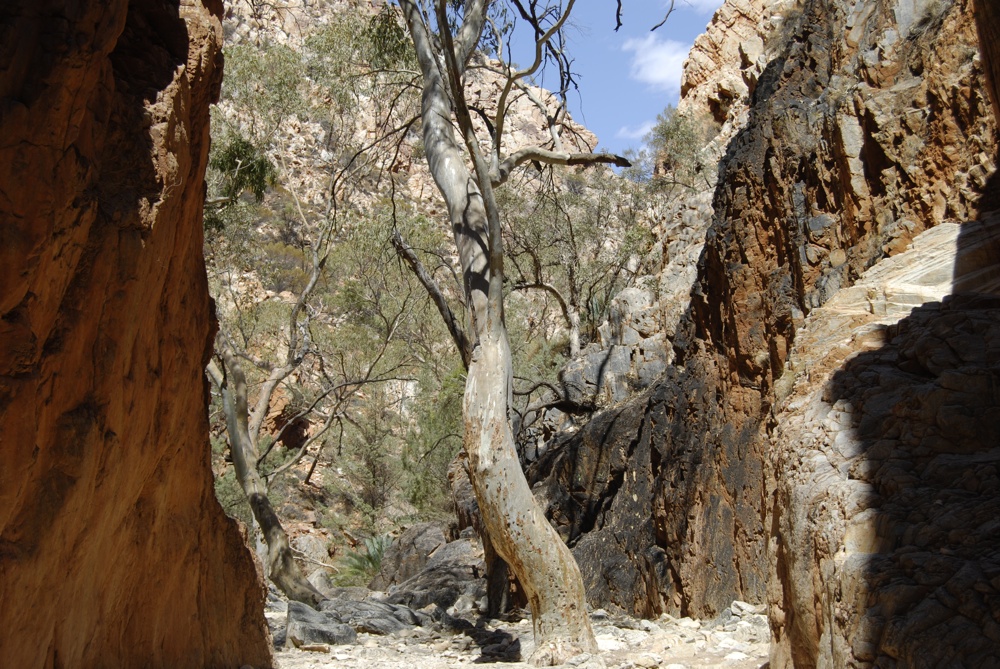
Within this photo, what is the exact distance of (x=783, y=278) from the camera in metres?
6.47

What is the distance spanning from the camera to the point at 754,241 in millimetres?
6969

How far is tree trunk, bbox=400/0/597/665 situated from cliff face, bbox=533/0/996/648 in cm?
127

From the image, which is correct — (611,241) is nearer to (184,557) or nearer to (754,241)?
(754,241)

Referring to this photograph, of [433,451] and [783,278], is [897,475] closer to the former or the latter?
[783,278]

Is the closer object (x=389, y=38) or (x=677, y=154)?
(x=389, y=38)

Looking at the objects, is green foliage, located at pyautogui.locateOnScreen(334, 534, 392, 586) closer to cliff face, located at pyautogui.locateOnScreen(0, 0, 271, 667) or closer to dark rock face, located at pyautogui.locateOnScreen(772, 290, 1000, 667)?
cliff face, located at pyautogui.locateOnScreen(0, 0, 271, 667)

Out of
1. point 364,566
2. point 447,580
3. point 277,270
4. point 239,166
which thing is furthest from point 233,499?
point 239,166

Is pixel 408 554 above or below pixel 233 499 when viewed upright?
below

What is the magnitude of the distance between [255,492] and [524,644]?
5156 mm

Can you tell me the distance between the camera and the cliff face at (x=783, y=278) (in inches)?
147

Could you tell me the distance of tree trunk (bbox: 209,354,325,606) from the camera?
10914mm

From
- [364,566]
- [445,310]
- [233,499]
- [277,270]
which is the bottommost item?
[364,566]

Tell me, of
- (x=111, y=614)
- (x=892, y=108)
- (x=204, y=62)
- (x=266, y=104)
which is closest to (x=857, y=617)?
(x=111, y=614)

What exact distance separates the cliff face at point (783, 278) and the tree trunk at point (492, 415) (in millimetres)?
A: 1267
